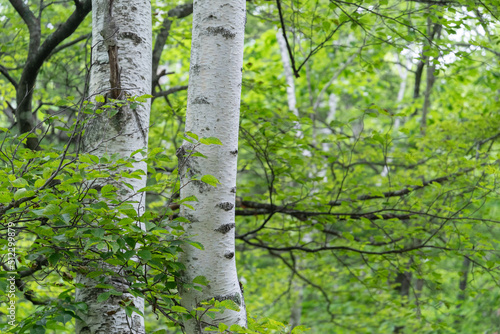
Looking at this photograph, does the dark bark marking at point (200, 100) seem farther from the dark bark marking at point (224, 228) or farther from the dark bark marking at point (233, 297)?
the dark bark marking at point (233, 297)

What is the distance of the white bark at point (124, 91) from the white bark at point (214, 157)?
0.92 ft

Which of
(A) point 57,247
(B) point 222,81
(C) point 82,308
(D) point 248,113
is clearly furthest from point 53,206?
(D) point 248,113

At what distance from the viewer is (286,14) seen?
442cm

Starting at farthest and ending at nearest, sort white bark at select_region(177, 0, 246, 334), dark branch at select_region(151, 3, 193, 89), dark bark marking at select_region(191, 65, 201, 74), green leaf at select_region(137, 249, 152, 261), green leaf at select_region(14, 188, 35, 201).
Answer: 1. dark branch at select_region(151, 3, 193, 89)
2. dark bark marking at select_region(191, 65, 201, 74)
3. white bark at select_region(177, 0, 246, 334)
4. green leaf at select_region(137, 249, 152, 261)
5. green leaf at select_region(14, 188, 35, 201)

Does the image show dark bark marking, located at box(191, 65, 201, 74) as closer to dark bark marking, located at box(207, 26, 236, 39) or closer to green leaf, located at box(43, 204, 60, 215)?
dark bark marking, located at box(207, 26, 236, 39)

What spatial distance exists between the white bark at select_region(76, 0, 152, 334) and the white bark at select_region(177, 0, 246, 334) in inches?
11.0

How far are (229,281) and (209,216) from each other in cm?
28

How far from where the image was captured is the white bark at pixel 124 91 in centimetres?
172

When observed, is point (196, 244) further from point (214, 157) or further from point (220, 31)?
point (220, 31)

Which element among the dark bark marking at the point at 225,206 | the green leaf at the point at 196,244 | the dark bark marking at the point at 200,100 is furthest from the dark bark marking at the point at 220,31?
the green leaf at the point at 196,244

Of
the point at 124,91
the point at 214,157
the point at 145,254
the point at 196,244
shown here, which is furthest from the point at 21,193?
the point at 124,91

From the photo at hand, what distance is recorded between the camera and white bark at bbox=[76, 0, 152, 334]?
5.65ft

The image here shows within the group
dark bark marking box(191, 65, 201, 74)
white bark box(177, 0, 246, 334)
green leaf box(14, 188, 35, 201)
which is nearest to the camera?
green leaf box(14, 188, 35, 201)

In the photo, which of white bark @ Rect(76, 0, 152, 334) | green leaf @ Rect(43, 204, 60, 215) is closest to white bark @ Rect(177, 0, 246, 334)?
white bark @ Rect(76, 0, 152, 334)
